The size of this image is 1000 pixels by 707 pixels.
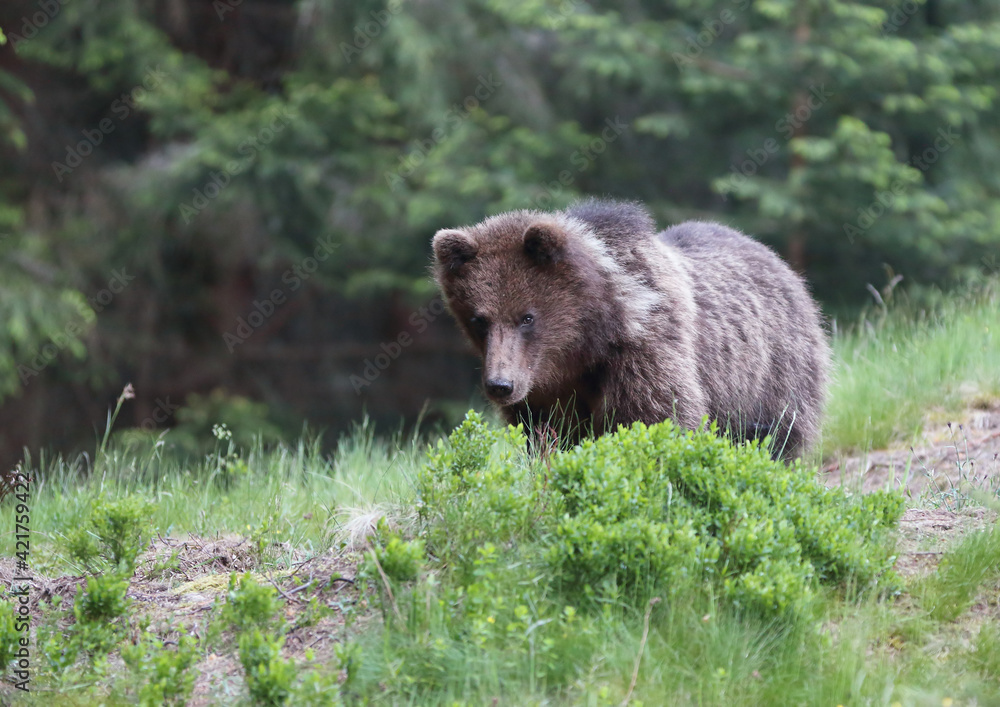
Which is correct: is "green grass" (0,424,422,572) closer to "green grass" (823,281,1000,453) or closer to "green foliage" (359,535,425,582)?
"green foliage" (359,535,425,582)

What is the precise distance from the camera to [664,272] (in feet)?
17.8

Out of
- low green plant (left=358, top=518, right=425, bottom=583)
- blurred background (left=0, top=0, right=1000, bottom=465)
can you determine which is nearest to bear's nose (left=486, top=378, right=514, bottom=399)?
low green plant (left=358, top=518, right=425, bottom=583)

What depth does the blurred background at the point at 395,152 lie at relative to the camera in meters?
10.7

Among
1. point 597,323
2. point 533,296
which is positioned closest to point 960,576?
Result: point 597,323

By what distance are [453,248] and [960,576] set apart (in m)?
2.95

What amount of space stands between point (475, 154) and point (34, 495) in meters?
6.91

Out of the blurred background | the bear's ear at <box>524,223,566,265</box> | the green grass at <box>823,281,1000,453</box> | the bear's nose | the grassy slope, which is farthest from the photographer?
the blurred background

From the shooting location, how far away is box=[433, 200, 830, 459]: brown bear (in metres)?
5.13

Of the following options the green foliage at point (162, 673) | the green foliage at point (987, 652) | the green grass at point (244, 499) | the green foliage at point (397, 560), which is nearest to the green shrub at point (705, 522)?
the green foliage at point (987, 652)

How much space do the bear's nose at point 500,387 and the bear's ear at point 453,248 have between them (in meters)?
0.82

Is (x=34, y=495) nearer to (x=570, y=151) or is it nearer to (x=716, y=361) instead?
(x=716, y=361)

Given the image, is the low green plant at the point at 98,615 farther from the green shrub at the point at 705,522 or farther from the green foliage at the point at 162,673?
the green shrub at the point at 705,522

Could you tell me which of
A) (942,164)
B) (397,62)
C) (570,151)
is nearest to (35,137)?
(397,62)

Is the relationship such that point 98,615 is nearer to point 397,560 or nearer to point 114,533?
point 114,533
